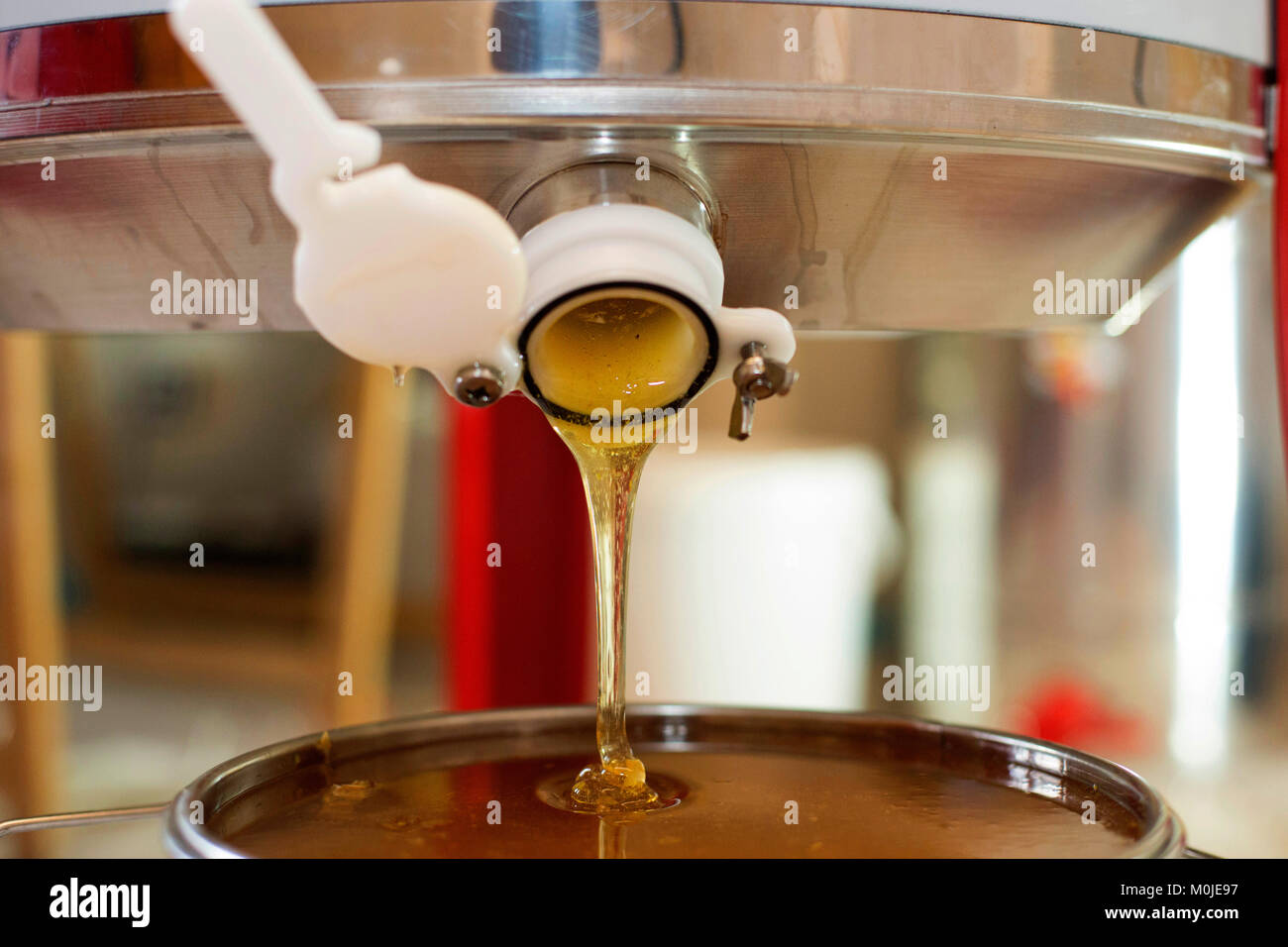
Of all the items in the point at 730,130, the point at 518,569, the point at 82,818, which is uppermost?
the point at 730,130

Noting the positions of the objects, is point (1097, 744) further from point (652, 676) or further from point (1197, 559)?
point (652, 676)

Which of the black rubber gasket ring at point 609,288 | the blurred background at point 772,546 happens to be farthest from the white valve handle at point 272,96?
the blurred background at point 772,546

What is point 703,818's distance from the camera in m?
0.70

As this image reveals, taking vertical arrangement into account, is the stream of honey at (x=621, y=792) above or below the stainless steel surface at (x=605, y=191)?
below

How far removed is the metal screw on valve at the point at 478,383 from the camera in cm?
53

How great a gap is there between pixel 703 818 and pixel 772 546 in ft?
5.38

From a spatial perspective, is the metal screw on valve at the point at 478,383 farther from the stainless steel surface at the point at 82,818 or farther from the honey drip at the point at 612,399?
the stainless steel surface at the point at 82,818

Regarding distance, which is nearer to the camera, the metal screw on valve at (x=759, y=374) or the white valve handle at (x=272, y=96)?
the white valve handle at (x=272, y=96)

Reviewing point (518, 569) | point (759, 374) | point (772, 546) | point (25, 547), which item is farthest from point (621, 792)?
point (772, 546)

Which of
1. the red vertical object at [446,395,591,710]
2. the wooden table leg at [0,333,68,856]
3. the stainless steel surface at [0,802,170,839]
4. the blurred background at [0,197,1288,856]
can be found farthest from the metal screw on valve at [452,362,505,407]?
the wooden table leg at [0,333,68,856]

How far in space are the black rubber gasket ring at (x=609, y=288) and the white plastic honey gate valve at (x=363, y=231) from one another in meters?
0.03

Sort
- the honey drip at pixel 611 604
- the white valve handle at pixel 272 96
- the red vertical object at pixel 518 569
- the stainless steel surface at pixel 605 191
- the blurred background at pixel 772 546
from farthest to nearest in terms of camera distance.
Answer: the blurred background at pixel 772 546, the red vertical object at pixel 518 569, the honey drip at pixel 611 604, the stainless steel surface at pixel 605 191, the white valve handle at pixel 272 96

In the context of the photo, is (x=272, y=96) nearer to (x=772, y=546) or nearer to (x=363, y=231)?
(x=363, y=231)

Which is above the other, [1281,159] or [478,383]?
[1281,159]
